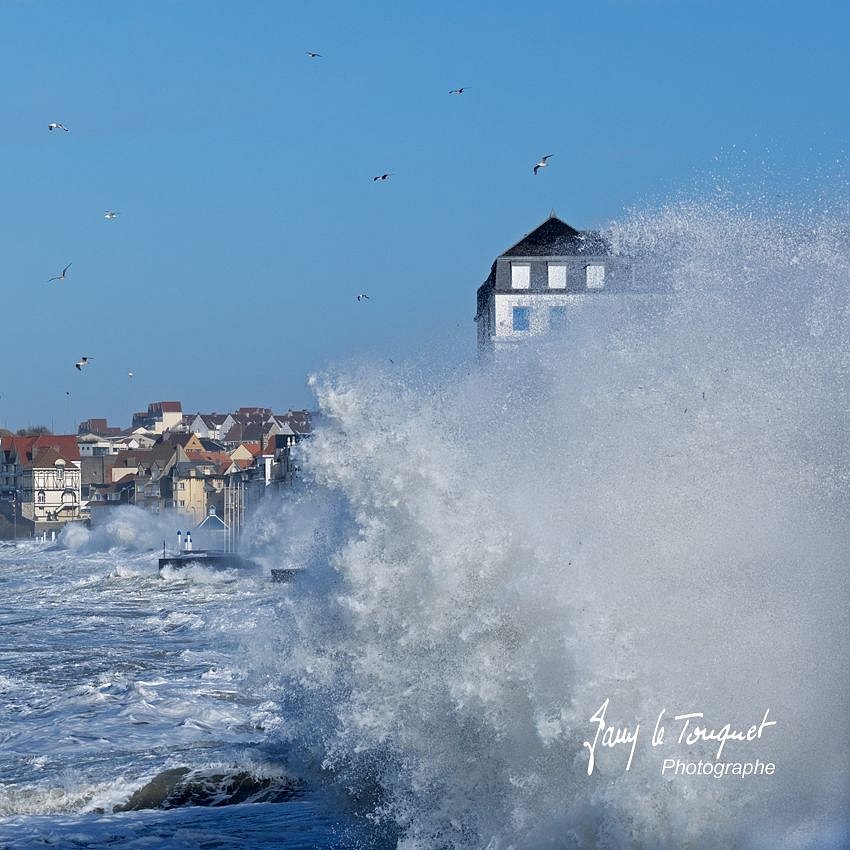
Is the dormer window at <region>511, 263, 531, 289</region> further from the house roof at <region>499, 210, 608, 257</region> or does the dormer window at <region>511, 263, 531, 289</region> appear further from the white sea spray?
the white sea spray

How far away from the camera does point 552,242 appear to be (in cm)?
4234

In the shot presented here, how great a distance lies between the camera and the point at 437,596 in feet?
Result: 36.4

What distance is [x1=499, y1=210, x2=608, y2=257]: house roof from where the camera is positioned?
134ft

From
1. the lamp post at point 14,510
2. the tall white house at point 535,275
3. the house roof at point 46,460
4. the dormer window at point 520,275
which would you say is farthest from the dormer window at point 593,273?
the house roof at point 46,460

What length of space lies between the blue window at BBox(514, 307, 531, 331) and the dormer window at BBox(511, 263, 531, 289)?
1002mm

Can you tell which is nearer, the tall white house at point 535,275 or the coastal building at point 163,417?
the tall white house at point 535,275

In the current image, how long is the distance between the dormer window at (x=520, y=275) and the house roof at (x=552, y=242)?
43 cm

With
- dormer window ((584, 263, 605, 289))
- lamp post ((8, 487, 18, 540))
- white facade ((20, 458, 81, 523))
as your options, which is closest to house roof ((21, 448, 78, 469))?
white facade ((20, 458, 81, 523))

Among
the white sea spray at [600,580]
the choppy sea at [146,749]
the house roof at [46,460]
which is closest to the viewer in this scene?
the white sea spray at [600,580]

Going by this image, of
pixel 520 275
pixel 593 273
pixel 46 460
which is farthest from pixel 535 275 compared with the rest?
pixel 46 460

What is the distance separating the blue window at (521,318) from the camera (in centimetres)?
3938

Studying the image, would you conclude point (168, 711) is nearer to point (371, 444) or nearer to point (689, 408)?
point (371, 444)

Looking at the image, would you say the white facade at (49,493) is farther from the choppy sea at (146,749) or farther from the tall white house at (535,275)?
the choppy sea at (146,749)

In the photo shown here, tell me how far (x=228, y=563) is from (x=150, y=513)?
43.4 m
